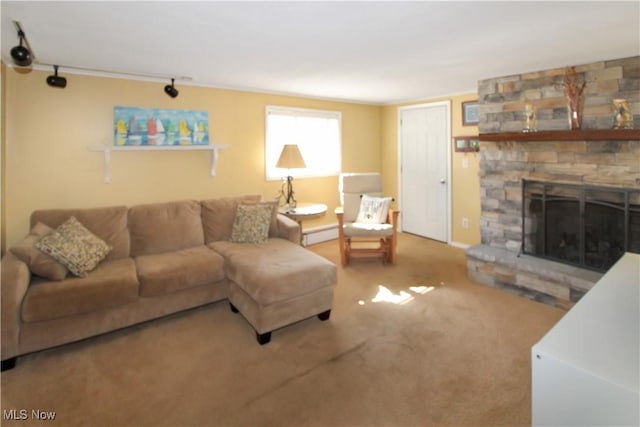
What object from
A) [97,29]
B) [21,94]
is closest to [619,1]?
[97,29]

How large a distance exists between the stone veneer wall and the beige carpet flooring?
287mm

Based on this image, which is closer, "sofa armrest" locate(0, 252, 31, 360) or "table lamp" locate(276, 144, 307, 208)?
"sofa armrest" locate(0, 252, 31, 360)

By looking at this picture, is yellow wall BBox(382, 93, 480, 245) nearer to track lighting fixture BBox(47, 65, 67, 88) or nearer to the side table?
the side table

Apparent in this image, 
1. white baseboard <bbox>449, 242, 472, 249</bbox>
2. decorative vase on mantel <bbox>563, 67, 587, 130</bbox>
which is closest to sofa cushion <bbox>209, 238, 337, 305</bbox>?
decorative vase on mantel <bbox>563, 67, 587, 130</bbox>

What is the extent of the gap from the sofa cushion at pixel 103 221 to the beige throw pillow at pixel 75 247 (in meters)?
0.12

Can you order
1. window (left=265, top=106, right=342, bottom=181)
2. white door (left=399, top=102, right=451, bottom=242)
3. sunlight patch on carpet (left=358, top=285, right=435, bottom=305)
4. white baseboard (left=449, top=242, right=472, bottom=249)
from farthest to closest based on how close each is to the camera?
white door (left=399, top=102, right=451, bottom=242)
white baseboard (left=449, top=242, right=472, bottom=249)
window (left=265, top=106, right=342, bottom=181)
sunlight patch on carpet (left=358, top=285, right=435, bottom=305)

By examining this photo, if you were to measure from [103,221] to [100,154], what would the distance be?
707 millimetres

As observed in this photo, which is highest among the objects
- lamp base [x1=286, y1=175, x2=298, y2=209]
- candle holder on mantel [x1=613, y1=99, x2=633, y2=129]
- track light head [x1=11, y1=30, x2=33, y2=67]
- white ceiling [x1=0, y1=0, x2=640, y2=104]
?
white ceiling [x1=0, y1=0, x2=640, y2=104]

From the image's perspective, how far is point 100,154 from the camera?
349 centimetres

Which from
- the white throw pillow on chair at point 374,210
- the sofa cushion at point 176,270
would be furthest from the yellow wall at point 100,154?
the white throw pillow on chair at point 374,210

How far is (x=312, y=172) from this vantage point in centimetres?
518

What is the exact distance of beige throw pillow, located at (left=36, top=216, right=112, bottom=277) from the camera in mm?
2648

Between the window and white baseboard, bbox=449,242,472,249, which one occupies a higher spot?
the window

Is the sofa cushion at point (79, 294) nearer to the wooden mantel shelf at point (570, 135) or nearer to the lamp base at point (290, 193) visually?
the lamp base at point (290, 193)
